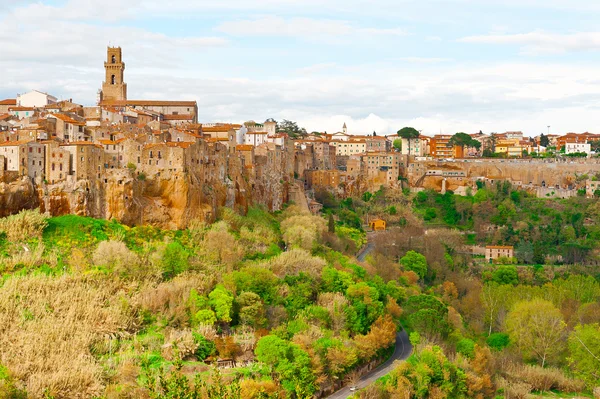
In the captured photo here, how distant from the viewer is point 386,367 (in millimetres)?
39969

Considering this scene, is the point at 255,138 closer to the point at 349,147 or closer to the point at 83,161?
the point at 83,161

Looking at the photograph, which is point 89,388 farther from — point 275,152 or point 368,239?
point 368,239

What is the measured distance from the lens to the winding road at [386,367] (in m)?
35.8

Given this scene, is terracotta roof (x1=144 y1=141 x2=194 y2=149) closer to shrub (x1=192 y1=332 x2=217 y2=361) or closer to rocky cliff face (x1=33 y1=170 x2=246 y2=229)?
rocky cliff face (x1=33 y1=170 x2=246 y2=229)

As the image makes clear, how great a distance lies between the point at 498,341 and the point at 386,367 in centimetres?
1111

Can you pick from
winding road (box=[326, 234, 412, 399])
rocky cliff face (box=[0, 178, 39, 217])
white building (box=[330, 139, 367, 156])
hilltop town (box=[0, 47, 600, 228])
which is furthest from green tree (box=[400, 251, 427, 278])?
white building (box=[330, 139, 367, 156])

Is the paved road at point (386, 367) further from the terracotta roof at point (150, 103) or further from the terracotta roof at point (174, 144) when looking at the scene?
the terracotta roof at point (150, 103)

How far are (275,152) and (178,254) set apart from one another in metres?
28.0

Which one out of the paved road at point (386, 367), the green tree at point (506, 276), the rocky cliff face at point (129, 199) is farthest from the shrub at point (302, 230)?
the green tree at point (506, 276)

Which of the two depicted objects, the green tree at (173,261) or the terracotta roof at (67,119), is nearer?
the green tree at (173,261)

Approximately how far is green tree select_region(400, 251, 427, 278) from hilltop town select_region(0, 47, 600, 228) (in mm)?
11727

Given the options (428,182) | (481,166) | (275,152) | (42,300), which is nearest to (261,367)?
(42,300)

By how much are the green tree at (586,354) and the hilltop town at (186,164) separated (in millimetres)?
22907

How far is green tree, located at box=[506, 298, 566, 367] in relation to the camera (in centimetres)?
4616
